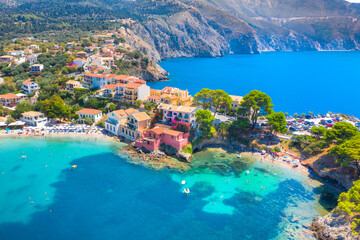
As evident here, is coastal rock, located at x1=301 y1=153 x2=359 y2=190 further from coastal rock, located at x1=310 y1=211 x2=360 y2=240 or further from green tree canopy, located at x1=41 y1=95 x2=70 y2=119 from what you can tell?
green tree canopy, located at x1=41 y1=95 x2=70 y2=119

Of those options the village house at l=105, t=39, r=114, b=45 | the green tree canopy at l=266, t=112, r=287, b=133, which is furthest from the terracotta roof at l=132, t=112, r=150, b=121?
the village house at l=105, t=39, r=114, b=45

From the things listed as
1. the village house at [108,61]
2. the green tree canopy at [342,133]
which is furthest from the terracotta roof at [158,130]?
the village house at [108,61]

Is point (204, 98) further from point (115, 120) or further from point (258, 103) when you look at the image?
point (115, 120)

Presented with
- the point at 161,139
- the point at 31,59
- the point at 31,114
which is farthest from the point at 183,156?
the point at 31,59

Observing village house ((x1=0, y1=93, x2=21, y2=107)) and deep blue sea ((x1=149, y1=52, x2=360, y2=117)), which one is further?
deep blue sea ((x1=149, y1=52, x2=360, y2=117))

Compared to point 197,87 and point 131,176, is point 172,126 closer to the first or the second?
point 131,176

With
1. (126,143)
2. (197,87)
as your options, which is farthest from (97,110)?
(197,87)

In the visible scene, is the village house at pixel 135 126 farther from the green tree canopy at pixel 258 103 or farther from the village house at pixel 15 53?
the village house at pixel 15 53
